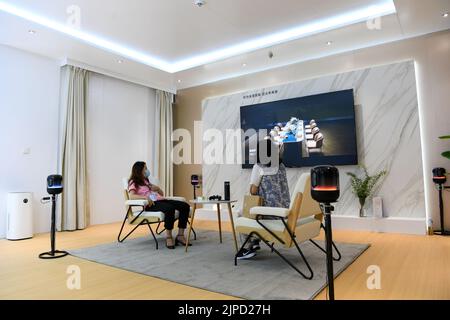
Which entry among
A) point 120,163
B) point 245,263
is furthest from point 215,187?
point 245,263

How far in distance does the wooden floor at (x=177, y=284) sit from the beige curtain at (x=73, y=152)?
1.30 metres

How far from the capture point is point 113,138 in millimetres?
6125

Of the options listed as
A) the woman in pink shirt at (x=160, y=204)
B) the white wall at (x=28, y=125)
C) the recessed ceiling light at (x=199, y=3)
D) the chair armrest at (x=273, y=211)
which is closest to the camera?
the chair armrest at (x=273, y=211)

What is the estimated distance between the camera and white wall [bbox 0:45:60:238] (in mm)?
4598

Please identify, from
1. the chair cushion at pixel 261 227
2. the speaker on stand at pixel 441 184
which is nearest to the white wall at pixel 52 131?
the chair cushion at pixel 261 227

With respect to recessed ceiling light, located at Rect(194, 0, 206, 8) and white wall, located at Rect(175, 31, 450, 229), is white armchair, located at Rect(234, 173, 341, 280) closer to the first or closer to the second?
white wall, located at Rect(175, 31, 450, 229)

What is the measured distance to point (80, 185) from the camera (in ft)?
17.5

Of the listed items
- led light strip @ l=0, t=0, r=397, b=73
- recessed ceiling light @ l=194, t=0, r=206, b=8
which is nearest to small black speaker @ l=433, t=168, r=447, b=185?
led light strip @ l=0, t=0, r=397, b=73

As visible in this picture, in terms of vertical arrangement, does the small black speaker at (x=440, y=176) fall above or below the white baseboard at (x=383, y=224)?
above

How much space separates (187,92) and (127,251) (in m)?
4.51

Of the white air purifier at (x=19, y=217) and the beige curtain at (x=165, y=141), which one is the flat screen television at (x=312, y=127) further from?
the white air purifier at (x=19, y=217)

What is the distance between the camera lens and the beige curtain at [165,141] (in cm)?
684

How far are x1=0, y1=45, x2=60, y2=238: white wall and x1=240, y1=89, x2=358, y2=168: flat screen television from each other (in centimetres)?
355

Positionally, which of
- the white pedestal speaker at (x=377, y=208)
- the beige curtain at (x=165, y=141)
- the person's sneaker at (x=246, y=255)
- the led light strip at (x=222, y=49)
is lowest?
the person's sneaker at (x=246, y=255)
